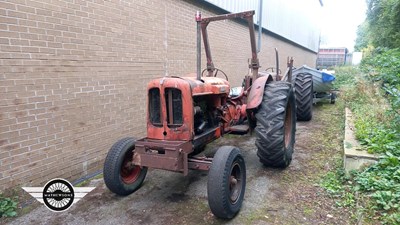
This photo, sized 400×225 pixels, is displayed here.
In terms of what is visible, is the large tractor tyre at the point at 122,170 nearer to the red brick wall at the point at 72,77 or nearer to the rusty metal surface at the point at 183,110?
the rusty metal surface at the point at 183,110

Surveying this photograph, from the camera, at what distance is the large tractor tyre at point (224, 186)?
2.48m

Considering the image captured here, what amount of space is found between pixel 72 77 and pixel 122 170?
136cm

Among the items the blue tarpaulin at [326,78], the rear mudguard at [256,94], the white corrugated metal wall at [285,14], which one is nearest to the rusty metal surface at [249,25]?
the rear mudguard at [256,94]

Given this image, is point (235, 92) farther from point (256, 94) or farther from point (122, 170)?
point (122, 170)

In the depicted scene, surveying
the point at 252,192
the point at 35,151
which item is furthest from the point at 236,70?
the point at 35,151

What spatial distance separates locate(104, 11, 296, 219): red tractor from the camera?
267cm

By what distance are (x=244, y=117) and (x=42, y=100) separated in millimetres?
2726

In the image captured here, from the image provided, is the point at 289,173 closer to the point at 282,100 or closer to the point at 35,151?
the point at 282,100

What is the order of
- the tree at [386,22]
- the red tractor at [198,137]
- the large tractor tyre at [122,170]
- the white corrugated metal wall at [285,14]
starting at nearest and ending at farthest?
the red tractor at [198,137] < the large tractor tyre at [122,170] < the white corrugated metal wall at [285,14] < the tree at [386,22]

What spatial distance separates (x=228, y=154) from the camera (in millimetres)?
2652

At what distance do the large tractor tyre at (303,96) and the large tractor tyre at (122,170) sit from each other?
15.0ft

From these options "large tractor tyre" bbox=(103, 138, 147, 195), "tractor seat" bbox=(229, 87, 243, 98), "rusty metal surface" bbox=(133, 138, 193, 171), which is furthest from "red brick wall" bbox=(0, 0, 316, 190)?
"tractor seat" bbox=(229, 87, 243, 98)

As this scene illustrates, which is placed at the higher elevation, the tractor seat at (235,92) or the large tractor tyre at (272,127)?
the tractor seat at (235,92)

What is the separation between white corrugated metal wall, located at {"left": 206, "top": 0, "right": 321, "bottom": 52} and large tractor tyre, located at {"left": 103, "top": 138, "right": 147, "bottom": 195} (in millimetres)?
4735
